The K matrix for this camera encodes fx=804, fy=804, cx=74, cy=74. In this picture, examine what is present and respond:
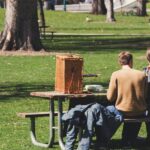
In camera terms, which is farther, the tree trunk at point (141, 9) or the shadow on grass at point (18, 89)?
the tree trunk at point (141, 9)

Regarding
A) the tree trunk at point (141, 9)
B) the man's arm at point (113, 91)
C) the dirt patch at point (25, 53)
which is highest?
the man's arm at point (113, 91)

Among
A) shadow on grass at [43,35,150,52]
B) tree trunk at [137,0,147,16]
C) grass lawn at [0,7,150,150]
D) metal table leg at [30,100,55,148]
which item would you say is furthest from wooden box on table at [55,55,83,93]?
tree trunk at [137,0,147,16]

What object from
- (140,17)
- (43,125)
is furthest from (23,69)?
(140,17)

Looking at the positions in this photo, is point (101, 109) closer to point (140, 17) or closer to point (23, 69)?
point (23, 69)

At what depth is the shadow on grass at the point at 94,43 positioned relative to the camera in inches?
1188

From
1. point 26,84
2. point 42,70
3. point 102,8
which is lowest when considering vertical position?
point 102,8

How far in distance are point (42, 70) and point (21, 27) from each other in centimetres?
596

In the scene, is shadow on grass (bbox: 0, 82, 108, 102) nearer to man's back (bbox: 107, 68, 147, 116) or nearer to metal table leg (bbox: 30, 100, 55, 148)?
metal table leg (bbox: 30, 100, 55, 148)

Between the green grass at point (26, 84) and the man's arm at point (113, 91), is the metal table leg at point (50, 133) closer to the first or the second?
the green grass at point (26, 84)

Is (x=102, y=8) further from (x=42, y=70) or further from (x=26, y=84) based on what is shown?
(x=26, y=84)

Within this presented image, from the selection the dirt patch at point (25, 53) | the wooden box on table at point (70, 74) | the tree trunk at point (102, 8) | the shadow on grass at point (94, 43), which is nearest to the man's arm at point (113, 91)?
the wooden box on table at point (70, 74)

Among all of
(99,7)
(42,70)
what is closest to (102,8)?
(99,7)

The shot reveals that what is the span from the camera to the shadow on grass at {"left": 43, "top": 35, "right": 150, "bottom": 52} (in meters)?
30.2

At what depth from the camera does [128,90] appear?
1020 cm
